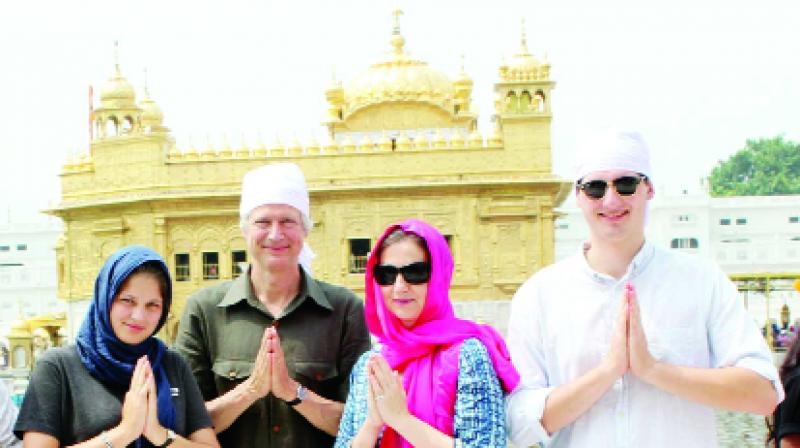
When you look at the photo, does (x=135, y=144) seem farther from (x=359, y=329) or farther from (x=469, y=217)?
(x=359, y=329)

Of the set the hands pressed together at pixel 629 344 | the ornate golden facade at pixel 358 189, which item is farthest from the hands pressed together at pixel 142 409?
the ornate golden facade at pixel 358 189

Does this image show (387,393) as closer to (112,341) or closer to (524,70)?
(112,341)

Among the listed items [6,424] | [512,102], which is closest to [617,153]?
[6,424]

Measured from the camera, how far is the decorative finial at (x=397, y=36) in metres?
27.6

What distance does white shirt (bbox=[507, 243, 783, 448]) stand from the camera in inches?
149

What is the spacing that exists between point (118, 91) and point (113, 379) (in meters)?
22.9

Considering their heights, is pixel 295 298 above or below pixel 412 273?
below

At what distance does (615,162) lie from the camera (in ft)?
12.6

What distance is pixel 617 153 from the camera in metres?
3.83

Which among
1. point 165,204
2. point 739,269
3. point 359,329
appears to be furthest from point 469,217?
point 739,269

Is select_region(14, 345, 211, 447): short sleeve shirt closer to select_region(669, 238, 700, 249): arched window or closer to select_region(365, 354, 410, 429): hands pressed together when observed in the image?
select_region(365, 354, 410, 429): hands pressed together

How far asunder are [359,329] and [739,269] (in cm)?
4564

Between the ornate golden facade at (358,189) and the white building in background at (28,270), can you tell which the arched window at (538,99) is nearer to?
the ornate golden facade at (358,189)

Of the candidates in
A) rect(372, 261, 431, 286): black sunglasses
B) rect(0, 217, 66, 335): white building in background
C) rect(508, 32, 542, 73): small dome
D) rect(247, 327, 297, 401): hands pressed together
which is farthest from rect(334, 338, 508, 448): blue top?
rect(0, 217, 66, 335): white building in background
